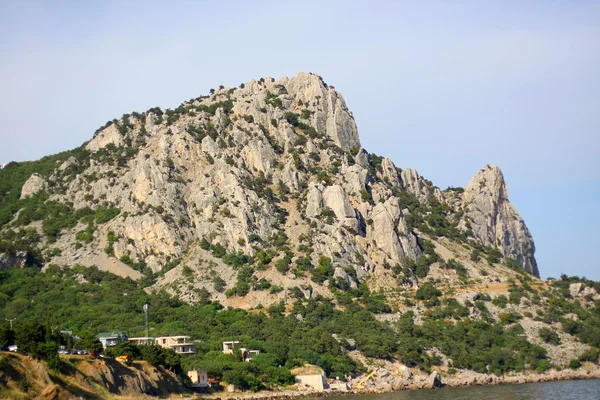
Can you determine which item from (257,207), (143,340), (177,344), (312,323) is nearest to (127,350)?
(177,344)

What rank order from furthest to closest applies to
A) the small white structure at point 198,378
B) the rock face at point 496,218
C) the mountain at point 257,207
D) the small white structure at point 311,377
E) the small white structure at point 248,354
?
the rock face at point 496,218, the mountain at point 257,207, the small white structure at point 248,354, the small white structure at point 311,377, the small white structure at point 198,378

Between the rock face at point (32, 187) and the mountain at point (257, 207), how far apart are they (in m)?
0.37

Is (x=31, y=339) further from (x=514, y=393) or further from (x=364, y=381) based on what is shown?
(x=514, y=393)

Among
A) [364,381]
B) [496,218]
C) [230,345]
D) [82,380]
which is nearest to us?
[82,380]

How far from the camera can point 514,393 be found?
116250 millimetres

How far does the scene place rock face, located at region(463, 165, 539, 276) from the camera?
618 ft

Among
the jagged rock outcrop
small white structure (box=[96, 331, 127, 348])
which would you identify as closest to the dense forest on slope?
small white structure (box=[96, 331, 127, 348])

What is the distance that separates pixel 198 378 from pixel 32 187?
82.7 metres

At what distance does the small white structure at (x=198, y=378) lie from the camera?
11369 centimetres

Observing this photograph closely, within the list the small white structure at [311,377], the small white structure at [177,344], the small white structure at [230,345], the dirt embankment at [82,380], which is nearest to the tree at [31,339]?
the dirt embankment at [82,380]

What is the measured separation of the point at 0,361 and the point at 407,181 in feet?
390

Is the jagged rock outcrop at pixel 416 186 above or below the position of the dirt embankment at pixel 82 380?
above

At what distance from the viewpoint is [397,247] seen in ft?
529

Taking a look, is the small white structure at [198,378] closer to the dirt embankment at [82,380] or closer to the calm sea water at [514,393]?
the dirt embankment at [82,380]
